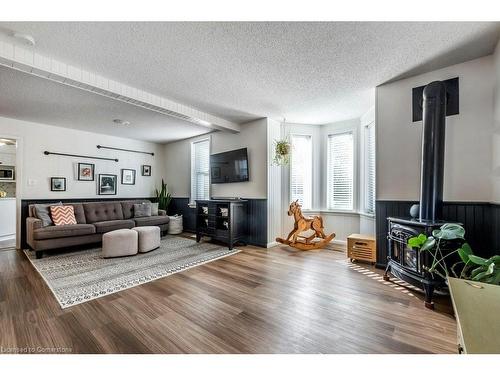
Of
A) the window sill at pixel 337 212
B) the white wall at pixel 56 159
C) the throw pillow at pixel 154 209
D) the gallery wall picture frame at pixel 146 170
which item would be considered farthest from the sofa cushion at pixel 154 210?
the window sill at pixel 337 212

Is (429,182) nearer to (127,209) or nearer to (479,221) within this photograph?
(479,221)

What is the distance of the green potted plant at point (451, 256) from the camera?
5.13 ft

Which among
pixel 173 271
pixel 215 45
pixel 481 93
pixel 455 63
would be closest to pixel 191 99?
pixel 215 45

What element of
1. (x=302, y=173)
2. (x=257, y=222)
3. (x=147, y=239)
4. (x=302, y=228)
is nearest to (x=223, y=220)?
(x=257, y=222)

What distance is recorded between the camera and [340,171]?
4.53m

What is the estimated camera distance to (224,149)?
16.5 ft

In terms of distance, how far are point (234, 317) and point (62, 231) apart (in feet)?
11.5

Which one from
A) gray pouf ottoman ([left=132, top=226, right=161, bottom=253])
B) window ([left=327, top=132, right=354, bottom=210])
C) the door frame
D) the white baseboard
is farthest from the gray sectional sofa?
window ([left=327, top=132, right=354, bottom=210])

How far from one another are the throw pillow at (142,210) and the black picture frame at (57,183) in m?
1.44

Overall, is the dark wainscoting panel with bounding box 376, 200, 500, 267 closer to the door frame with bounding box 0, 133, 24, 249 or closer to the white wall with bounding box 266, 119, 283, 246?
the white wall with bounding box 266, 119, 283, 246

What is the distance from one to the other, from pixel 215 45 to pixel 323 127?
129 inches

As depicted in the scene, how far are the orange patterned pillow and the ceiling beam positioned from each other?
8.34ft

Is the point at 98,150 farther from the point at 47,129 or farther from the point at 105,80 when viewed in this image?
the point at 105,80

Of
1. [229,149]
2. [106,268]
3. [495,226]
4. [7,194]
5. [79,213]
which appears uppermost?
[229,149]
